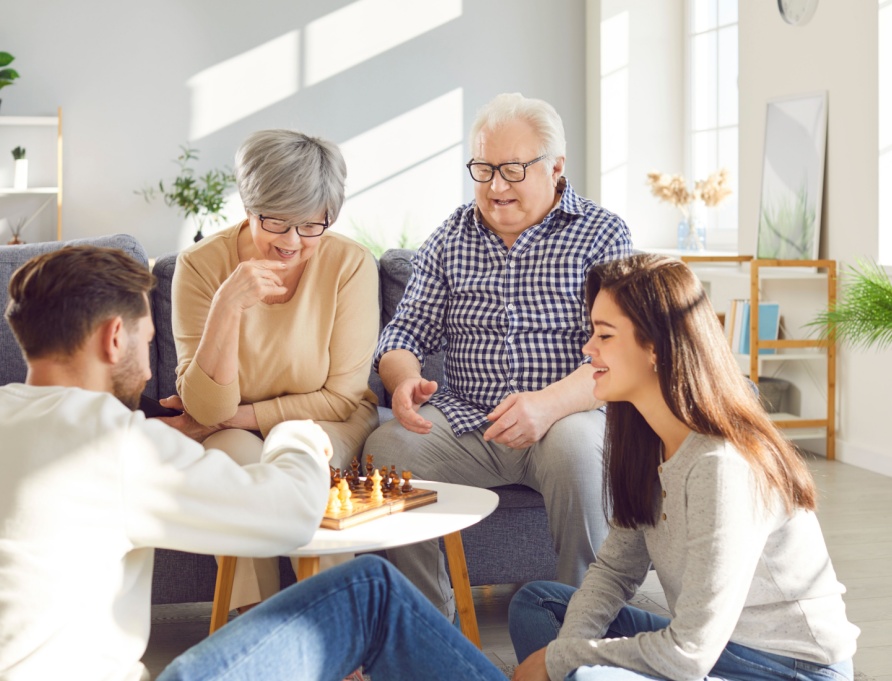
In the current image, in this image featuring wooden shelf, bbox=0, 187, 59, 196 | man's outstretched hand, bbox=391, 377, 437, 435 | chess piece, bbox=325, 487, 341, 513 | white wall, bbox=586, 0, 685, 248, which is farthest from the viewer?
white wall, bbox=586, 0, 685, 248

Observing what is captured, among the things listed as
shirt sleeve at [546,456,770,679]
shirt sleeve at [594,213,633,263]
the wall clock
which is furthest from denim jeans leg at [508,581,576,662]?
the wall clock

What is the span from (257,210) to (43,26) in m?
4.67

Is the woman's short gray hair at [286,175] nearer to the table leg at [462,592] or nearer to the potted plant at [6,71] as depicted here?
the table leg at [462,592]

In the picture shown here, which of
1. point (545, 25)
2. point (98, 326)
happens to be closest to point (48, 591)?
point (98, 326)

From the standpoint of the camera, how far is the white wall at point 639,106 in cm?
655

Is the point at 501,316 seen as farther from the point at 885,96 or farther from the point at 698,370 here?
the point at 885,96

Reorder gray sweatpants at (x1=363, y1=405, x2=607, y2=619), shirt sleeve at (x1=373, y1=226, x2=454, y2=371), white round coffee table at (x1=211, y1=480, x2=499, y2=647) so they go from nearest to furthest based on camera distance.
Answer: white round coffee table at (x1=211, y1=480, x2=499, y2=647), gray sweatpants at (x1=363, y1=405, x2=607, y2=619), shirt sleeve at (x1=373, y1=226, x2=454, y2=371)

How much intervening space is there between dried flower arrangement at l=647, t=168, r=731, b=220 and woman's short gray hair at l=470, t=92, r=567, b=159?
121 inches

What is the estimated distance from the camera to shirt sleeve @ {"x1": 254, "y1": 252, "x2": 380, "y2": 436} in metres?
2.33

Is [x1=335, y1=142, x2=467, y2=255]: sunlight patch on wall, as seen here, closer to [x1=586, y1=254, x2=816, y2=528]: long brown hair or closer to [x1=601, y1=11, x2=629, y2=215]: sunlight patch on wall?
[x1=601, y1=11, x2=629, y2=215]: sunlight patch on wall

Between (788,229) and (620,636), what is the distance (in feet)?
11.1

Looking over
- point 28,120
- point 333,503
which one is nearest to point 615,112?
point 28,120

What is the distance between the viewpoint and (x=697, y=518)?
1.38 m

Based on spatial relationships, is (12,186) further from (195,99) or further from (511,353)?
(511,353)
